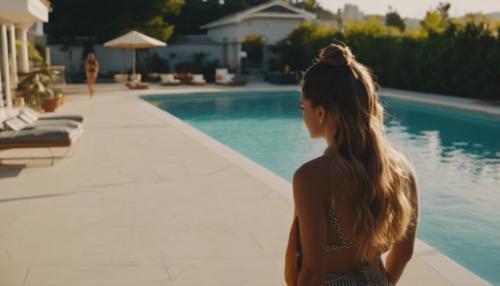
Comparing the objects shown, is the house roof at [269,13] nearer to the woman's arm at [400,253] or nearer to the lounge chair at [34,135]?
the lounge chair at [34,135]

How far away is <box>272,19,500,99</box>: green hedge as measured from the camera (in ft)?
60.2

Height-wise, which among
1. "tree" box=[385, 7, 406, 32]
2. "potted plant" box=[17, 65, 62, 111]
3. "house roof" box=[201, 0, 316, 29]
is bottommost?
"potted plant" box=[17, 65, 62, 111]

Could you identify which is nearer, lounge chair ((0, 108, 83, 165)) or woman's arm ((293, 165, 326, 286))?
woman's arm ((293, 165, 326, 286))

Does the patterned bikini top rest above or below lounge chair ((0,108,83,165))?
above

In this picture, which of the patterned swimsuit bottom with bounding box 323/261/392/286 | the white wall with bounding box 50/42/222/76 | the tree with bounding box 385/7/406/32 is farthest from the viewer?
the tree with bounding box 385/7/406/32

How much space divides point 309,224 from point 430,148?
36.1ft

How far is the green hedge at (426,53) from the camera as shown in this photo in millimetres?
18344

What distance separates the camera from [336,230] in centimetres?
167

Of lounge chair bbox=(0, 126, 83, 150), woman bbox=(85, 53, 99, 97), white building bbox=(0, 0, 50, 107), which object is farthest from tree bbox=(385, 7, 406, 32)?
lounge chair bbox=(0, 126, 83, 150)

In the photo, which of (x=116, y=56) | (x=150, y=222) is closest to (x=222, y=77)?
(x=116, y=56)

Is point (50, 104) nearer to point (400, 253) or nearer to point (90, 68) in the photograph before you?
point (90, 68)

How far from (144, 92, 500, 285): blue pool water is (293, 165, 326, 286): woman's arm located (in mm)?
4098

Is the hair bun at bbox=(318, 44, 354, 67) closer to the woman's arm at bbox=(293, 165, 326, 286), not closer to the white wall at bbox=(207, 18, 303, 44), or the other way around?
the woman's arm at bbox=(293, 165, 326, 286)

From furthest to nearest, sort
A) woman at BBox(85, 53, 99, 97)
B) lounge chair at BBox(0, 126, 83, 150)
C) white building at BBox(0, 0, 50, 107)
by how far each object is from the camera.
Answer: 1. woman at BBox(85, 53, 99, 97)
2. white building at BBox(0, 0, 50, 107)
3. lounge chair at BBox(0, 126, 83, 150)
